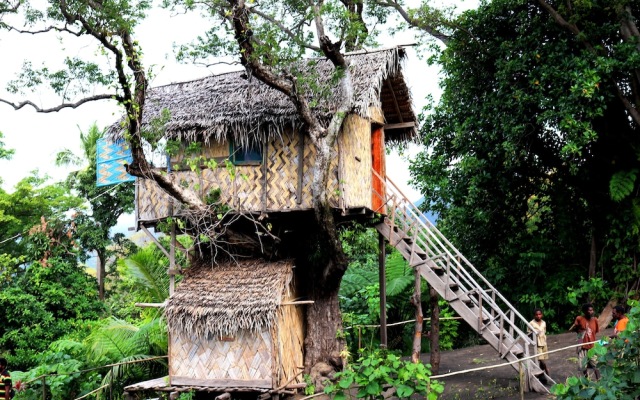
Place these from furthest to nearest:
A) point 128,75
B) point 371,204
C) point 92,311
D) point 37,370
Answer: point 92,311, point 37,370, point 371,204, point 128,75

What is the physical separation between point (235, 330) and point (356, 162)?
125 inches

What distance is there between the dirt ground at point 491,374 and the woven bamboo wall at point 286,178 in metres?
3.11

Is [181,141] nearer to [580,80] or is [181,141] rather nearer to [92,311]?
[580,80]

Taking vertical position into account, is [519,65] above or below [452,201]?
above

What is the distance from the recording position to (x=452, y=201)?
14430 millimetres

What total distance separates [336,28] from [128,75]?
3.25 meters

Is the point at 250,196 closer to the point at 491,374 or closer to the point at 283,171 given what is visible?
the point at 283,171

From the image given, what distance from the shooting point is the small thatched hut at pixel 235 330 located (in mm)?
10227

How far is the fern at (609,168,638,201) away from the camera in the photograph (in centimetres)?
1230

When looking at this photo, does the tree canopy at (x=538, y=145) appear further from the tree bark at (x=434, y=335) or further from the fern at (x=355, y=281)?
the tree bark at (x=434, y=335)

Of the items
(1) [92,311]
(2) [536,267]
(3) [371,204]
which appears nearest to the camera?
(3) [371,204]

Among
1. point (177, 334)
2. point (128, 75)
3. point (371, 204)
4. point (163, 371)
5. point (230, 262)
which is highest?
point (128, 75)

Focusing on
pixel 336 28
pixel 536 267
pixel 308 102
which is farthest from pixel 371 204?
pixel 536 267

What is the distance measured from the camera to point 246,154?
10898mm
